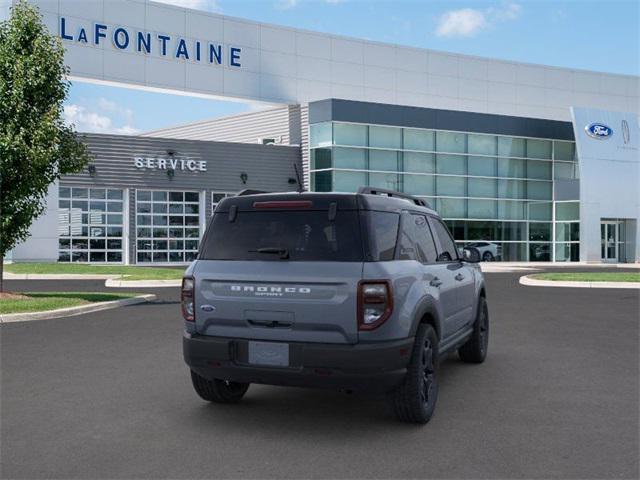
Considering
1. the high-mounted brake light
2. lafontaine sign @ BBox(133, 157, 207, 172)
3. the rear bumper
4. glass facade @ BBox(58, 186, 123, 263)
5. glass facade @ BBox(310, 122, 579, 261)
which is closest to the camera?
the rear bumper

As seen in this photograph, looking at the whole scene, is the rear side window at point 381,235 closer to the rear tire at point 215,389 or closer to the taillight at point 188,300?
the taillight at point 188,300

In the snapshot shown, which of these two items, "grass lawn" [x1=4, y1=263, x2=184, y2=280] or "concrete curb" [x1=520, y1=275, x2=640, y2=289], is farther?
"grass lawn" [x1=4, y1=263, x2=184, y2=280]

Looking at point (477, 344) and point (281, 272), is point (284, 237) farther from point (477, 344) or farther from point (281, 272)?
point (477, 344)

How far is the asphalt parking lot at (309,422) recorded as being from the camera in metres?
4.81

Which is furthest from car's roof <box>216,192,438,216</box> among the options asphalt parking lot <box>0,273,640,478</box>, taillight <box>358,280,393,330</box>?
asphalt parking lot <box>0,273,640,478</box>

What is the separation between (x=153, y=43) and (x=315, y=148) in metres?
9.97

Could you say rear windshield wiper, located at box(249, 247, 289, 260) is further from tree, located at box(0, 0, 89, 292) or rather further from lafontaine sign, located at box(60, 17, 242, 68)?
lafontaine sign, located at box(60, 17, 242, 68)

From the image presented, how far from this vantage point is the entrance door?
138 ft

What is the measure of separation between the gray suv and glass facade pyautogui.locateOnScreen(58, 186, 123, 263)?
29.7 metres

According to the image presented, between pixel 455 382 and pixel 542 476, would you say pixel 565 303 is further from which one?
pixel 542 476

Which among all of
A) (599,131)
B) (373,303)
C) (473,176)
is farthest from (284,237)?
(599,131)

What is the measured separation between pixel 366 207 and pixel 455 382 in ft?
9.23

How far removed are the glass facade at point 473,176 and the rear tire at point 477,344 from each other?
89.9ft

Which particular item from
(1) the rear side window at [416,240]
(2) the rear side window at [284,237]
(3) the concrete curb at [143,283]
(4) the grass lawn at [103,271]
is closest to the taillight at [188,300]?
(2) the rear side window at [284,237]
